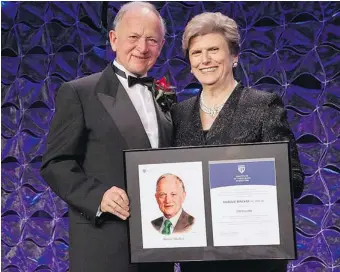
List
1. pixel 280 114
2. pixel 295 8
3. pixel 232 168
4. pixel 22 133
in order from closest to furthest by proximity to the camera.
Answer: pixel 232 168, pixel 280 114, pixel 295 8, pixel 22 133

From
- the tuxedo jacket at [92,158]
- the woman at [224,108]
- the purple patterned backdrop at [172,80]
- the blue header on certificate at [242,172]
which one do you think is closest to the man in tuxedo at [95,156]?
the tuxedo jacket at [92,158]

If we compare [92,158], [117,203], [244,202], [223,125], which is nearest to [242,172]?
[244,202]

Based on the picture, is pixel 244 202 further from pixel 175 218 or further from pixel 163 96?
pixel 163 96

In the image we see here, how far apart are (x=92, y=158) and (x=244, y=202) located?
472 millimetres

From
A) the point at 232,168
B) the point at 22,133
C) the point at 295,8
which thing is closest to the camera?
the point at 232,168

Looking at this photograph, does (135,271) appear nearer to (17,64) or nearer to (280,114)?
(280,114)

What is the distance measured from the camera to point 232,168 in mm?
1884

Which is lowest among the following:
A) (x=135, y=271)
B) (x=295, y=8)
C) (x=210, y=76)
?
(x=135, y=271)

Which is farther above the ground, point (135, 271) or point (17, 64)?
point (17, 64)

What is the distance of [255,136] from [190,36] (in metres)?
0.35

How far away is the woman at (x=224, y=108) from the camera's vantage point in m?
1.99

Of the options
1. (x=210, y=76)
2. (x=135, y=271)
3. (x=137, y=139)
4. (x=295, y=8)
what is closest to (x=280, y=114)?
(x=210, y=76)

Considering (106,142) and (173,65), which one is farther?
(173,65)

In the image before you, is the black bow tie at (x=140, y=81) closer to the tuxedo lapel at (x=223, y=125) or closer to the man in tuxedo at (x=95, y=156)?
the man in tuxedo at (x=95, y=156)
